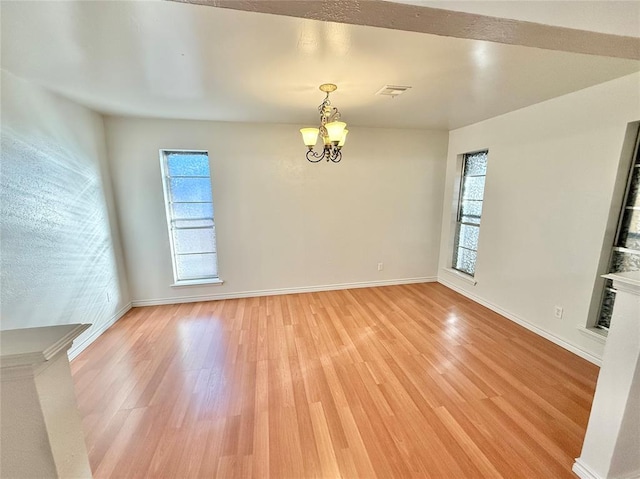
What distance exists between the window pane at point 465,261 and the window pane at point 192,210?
146 inches

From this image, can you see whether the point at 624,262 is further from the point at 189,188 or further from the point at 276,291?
the point at 189,188

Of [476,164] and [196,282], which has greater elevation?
[476,164]

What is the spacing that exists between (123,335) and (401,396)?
2825 mm

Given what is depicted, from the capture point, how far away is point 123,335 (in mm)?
2760

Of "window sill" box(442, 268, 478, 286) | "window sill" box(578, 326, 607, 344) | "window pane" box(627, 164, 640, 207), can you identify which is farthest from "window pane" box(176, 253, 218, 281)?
"window pane" box(627, 164, 640, 207)

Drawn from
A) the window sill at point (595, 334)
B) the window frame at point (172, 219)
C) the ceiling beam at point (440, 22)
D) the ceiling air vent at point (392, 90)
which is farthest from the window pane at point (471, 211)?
the window frame at point (172, 219)

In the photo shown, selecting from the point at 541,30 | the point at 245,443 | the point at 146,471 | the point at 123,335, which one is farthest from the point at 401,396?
the point at 123,335

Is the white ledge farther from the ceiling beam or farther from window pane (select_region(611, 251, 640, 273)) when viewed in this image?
window pane (select_region(611, 251, 640, 273))

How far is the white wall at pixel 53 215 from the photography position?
6.12 ft

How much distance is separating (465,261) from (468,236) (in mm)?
390

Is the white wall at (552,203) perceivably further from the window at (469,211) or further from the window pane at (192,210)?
the window pane at (192,210)

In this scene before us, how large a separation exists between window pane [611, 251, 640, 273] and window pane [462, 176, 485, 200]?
1541mm

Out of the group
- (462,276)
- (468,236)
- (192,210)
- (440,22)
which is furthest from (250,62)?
(462,276)

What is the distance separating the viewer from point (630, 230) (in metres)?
2.09
